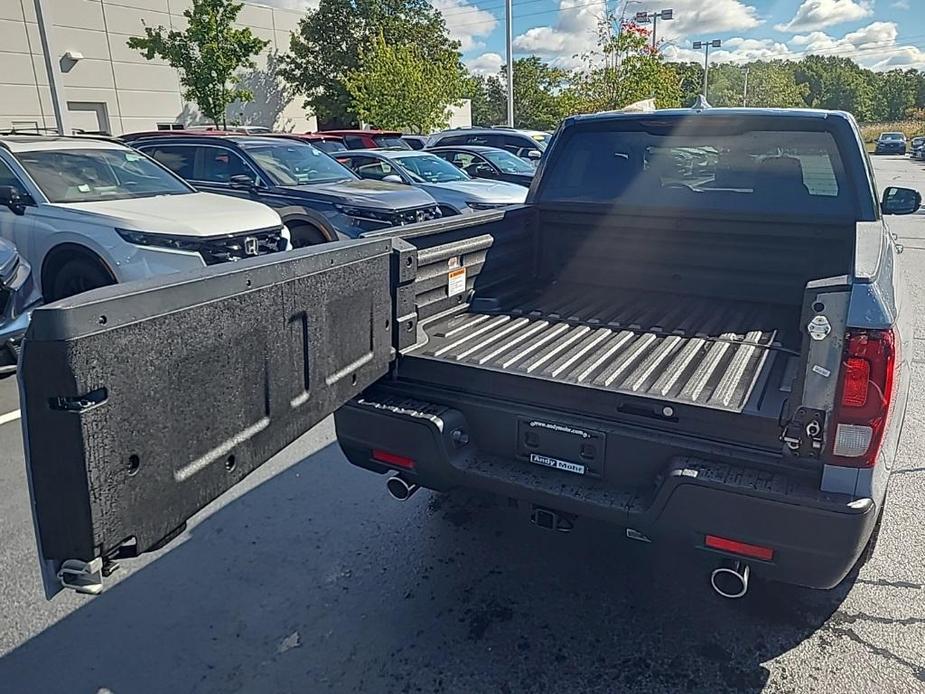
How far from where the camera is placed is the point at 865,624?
9.04ft

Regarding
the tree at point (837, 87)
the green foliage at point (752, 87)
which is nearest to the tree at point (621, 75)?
the green foliage at point (752, 87)

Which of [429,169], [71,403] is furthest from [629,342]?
[429,169]

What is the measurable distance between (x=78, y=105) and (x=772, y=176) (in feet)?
91.6

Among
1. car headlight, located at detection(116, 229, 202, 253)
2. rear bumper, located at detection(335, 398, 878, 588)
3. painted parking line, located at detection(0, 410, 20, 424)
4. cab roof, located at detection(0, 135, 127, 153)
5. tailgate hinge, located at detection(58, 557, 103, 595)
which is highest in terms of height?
cab roof, located at detection(0, 135, 127, 153)

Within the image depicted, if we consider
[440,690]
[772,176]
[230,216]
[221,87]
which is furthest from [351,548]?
[221,87]

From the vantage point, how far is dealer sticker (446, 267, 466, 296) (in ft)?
10.9

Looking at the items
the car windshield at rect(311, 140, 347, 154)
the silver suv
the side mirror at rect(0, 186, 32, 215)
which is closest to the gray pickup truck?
the side mirror at rect(0, 186, 32, 215)

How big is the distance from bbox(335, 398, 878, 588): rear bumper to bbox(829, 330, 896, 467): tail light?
0.49 feet

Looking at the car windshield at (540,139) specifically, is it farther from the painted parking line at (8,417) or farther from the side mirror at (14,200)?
the painted parking line at (8,417)

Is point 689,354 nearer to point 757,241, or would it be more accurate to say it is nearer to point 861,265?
point 861,265

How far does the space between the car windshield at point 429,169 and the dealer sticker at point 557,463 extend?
30.7 ft

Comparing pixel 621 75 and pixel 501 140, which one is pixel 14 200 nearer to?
pixel 501 140

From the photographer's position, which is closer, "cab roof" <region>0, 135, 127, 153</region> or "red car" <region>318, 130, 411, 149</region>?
"cab roof" <region>0, 135, 127, 153</region>

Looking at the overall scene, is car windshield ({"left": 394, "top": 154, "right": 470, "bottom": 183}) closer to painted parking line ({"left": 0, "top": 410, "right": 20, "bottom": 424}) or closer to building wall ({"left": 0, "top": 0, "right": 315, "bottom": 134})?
painted parking line ({"left": 0, "top": 410, "right": 20, "bottom": 424})
